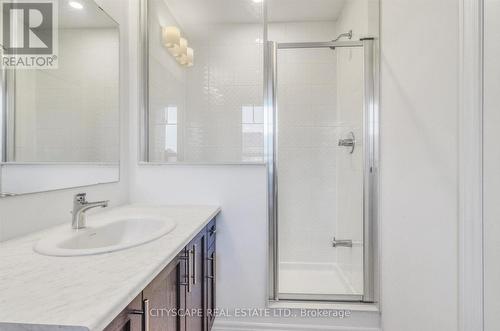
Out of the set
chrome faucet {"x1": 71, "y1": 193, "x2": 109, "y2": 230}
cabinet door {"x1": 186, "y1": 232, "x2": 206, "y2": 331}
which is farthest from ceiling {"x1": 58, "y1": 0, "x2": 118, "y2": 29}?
cabinet door {"x1": 186, "y1": 232, "x2": 206, "y2": 331}

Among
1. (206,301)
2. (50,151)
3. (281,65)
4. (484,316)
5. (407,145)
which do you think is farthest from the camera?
(281,65)

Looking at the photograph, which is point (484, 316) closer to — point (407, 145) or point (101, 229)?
point (407, 145)

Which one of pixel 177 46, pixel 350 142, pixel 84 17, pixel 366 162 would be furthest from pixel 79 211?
pixel 350 142

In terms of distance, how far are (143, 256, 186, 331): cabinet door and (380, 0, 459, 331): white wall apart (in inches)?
40.3

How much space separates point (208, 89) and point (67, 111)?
0.84m

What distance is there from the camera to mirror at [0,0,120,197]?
1.02 m

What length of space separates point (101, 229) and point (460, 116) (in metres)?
1.48

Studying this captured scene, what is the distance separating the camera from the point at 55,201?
46.5 inches

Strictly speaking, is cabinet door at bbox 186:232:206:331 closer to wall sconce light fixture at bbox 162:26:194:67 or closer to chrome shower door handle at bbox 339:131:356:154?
wall sconce light fixture at bbox 162:26:194:67

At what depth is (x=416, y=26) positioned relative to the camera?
1.23m

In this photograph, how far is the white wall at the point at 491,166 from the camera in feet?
2.54

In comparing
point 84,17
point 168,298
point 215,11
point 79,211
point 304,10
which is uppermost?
point 304,10

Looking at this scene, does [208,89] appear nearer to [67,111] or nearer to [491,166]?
[67,111]

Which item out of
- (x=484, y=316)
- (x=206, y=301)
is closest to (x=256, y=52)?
(x=206, y=301)
